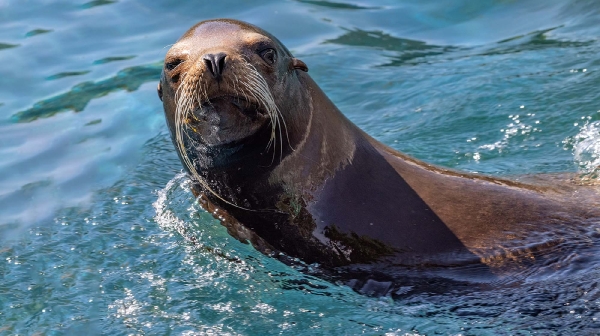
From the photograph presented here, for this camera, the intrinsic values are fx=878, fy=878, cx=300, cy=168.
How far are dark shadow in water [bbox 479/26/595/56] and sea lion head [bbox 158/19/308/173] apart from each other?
5.34 m

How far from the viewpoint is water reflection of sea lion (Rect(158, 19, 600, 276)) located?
4895mm

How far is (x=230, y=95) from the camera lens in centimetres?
464

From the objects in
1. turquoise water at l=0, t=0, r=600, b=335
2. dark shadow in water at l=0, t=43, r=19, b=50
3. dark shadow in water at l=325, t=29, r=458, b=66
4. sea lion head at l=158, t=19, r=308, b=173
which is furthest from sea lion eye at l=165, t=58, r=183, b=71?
dark shadow in water at l=0, t=43, r=19, b=50

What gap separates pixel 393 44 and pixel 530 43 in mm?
1650

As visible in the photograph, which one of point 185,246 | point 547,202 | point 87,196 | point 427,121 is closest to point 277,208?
point 185,246

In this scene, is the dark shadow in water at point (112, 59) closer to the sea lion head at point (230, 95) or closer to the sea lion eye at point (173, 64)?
the sea lion head at point (230, 95)

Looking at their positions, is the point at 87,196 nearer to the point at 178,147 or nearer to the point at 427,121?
the point at 178,147

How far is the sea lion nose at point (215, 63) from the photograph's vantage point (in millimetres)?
4520

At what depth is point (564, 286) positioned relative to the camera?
491 centimetres

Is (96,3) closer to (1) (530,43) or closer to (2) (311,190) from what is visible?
(1) (530,43)

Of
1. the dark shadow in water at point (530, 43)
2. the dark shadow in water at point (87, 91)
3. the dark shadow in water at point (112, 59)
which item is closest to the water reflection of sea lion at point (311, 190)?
the dark shadow in water at point (87, 91)

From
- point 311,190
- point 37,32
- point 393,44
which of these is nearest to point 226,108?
A: point 311,190

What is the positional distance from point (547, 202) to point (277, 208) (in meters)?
1.65

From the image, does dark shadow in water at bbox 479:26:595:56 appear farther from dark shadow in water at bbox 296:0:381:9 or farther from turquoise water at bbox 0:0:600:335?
dark shadow in water at bbox 296:0:381:9
